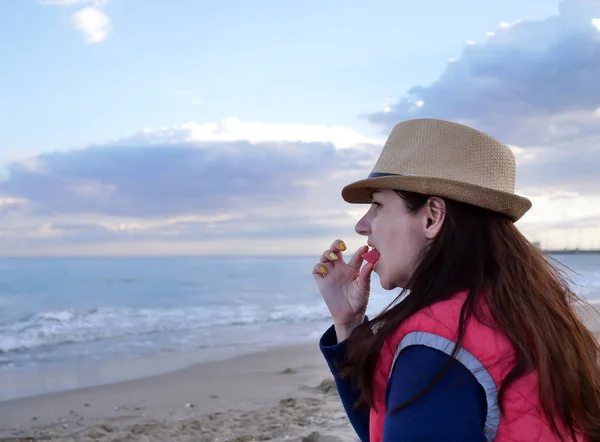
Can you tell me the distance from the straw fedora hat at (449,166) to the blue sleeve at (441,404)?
468 millimetres

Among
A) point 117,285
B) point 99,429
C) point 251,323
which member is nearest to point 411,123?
point 99,429

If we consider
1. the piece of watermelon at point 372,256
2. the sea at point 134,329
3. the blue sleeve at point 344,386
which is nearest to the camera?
the blue sleeve at point 344,386

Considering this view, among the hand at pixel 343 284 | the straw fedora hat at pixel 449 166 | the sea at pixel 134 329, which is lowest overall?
the sea at pixel 134 329

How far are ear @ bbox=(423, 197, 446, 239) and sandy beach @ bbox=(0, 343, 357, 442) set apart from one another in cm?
398

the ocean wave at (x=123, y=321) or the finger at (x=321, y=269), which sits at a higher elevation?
the finger at (x=321, y=269)

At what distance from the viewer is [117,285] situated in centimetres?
3189

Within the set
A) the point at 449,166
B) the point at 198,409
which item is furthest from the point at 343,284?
the point at 198,409

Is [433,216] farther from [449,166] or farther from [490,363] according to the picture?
[490,363]

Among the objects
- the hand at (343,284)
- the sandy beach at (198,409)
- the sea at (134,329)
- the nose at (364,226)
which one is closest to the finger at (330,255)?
the hand at (343,284)

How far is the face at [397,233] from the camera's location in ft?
5.62

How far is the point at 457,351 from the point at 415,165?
0.56 m

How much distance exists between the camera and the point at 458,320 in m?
1.47

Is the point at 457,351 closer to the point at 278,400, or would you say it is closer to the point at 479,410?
the point at 479,410

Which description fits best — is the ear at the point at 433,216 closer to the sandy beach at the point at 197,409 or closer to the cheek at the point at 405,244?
the cheek at the point at 405,244
